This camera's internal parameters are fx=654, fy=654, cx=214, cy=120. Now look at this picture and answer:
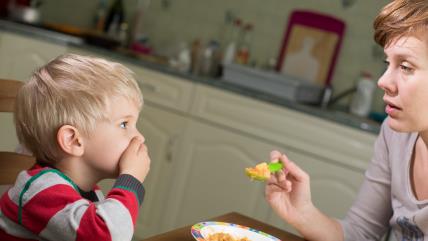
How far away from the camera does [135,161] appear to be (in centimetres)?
113

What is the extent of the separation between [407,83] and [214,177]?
182 centimetres

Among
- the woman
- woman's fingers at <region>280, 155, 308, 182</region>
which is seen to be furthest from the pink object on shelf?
woman's fingers at <region>280, 155, 308, 182</region>

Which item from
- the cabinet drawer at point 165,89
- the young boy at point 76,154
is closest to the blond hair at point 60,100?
the young boy at point 76,154

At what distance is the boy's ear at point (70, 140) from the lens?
1.10 meters

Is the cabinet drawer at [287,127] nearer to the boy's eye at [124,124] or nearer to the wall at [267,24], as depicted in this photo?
the wall at [267,24]

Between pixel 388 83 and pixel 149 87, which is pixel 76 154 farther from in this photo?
pixel 149 87

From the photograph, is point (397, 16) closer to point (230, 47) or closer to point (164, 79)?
point (164, 79)

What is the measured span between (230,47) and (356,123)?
99cm

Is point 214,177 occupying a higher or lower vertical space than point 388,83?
lower

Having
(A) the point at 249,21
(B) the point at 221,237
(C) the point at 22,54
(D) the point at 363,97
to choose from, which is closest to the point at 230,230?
(B) the point at 221,237

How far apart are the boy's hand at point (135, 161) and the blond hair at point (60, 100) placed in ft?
0.24

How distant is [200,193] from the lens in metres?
3.05

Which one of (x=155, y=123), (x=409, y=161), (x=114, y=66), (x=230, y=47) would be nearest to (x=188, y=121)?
(x=155, y=123)

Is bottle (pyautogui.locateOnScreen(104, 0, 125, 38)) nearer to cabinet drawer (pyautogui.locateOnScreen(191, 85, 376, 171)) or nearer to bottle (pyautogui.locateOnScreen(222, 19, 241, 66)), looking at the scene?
bottle (pyautogui.locateOnScreen(222, 19, 241, 66))
